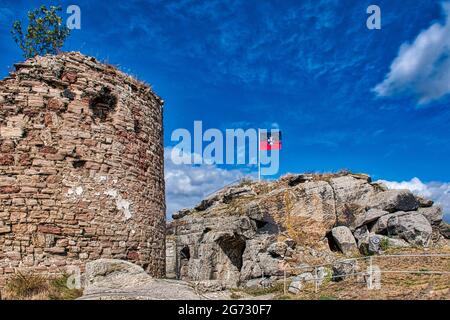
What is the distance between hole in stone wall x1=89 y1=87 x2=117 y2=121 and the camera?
1068cm

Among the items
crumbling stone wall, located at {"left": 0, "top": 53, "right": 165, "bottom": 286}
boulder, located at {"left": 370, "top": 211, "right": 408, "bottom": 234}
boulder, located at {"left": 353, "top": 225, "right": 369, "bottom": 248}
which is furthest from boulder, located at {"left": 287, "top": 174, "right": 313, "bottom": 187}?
crumbling stone wall, located at {"left": 0, "top": 53, "right": 165, "bottom": 286}

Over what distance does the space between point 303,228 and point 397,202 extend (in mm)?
4271

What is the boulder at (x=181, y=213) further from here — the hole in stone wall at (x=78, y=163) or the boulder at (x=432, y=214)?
the hole in stone wall at (x=78, y=163)

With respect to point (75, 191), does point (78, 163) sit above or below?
above

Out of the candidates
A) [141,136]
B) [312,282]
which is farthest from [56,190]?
[312,282]

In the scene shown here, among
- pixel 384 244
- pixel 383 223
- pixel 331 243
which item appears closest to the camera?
pixel 384 244

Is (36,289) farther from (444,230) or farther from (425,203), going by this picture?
(425,203)

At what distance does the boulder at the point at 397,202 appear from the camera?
1798 centimetres

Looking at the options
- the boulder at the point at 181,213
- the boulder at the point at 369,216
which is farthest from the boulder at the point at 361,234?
the boulder at the point at 181,213

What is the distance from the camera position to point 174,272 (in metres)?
21.5

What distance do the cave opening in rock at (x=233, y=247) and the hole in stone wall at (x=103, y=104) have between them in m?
9.73

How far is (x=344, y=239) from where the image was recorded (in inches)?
690

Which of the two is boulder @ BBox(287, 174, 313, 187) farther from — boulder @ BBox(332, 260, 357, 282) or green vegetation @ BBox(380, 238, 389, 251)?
boulder @ BBox(332, 260, 357, 282)

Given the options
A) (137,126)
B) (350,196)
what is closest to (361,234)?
(350,196)
